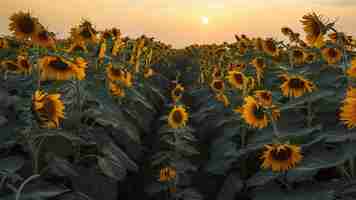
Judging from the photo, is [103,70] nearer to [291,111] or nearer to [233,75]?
[233,75]

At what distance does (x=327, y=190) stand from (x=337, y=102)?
1.25 m

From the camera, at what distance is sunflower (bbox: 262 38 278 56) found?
22.6 feet

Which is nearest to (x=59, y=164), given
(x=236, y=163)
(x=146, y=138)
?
(x=236, y=163)

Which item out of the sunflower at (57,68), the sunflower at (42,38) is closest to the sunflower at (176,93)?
the sunflower at (42,38)

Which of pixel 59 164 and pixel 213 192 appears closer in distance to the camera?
pixel 59 164

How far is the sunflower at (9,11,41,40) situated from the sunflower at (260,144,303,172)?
235cm

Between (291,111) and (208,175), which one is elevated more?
(291,111)

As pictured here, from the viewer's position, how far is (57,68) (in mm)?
3961

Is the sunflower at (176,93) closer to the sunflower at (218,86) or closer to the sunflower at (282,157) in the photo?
the sunflower at (218,86)

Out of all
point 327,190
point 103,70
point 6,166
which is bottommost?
point 327,190

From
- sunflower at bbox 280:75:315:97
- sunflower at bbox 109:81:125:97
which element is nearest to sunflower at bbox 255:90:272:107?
sunflower at bbox 280:75:315:97

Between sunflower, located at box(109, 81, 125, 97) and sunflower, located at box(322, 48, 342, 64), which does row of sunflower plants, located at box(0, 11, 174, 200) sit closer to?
sunflower, located at box(109, 81, 125, 97)

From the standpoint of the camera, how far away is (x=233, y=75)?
5.87 m

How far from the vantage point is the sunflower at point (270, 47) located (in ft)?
22.6
